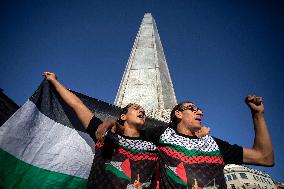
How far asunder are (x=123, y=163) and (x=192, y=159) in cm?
62

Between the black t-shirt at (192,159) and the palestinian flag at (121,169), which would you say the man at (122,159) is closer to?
the palestinian flag at (121,169)

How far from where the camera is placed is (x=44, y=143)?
9.97ft

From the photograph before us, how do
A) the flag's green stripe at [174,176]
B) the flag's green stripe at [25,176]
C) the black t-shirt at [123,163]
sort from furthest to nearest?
1. the flag's green stripe at [25,176]
2. the black t-shirt at [123,163]
3. the flag's green stripe at [174,176]

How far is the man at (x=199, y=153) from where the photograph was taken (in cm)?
220

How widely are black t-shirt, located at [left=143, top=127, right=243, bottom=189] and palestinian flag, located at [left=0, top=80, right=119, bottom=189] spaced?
3.62 feet

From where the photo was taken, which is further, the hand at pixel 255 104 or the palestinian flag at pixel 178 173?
the hand at pixel 255 104

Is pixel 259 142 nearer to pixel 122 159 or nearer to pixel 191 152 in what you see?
pixel 191 152

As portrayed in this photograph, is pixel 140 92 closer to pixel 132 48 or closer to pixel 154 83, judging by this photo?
pixel 154 83

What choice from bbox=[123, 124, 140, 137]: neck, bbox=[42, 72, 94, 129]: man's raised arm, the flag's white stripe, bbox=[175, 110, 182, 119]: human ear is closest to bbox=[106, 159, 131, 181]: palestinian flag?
bbox=[123, 124, 140, 137]: neck

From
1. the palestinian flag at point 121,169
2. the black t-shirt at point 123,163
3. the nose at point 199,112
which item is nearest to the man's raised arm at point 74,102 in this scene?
the black t-shirt at point 123,163

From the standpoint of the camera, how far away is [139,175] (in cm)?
237

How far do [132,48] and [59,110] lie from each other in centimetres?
493

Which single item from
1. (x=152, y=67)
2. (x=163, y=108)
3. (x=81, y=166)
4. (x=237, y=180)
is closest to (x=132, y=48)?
(x=152, y=67)

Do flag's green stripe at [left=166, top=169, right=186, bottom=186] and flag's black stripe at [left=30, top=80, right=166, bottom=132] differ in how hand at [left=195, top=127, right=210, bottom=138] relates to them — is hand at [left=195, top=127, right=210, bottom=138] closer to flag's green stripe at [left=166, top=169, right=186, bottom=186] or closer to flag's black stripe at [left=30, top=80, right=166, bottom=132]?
flag's green stripe at [left=166, top=169, right=186, bottom=186]
